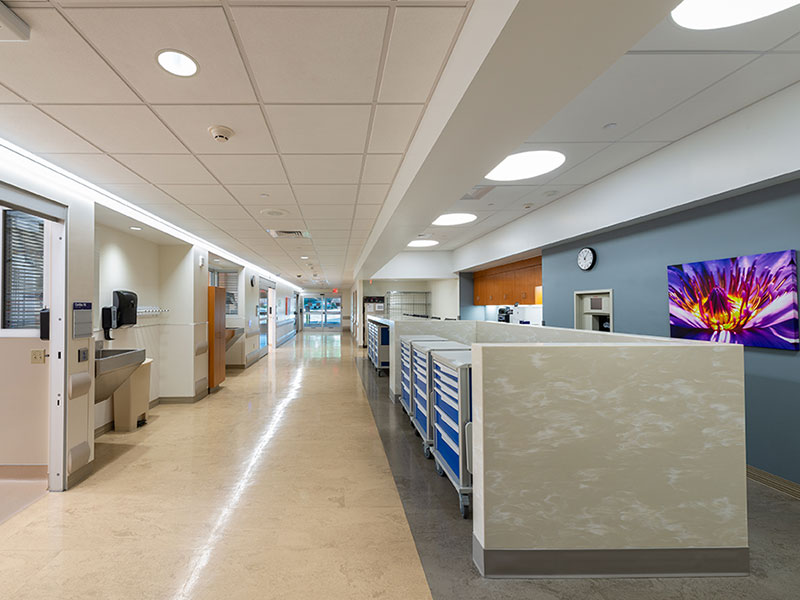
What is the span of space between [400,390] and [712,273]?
4.20m

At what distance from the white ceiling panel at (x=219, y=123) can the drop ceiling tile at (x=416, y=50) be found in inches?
34.7

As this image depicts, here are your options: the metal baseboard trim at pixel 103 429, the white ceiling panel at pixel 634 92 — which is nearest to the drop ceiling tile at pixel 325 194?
the white ceiling panel at pixel 634 92

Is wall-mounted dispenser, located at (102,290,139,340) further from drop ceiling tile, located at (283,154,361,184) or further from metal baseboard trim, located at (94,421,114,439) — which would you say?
drop ceiling tile, located at (283,154,361,184)

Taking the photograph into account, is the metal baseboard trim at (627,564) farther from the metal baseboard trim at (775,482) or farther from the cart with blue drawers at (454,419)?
the metal baseboard trim at (775,482)

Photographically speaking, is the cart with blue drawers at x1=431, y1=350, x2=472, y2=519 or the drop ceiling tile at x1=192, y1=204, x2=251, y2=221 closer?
the cart with blue drawers at x1=431, y1=350, x2=472, y2=519

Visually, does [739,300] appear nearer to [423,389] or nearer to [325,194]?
[423,389]

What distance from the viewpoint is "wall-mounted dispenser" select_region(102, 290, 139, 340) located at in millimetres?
4641

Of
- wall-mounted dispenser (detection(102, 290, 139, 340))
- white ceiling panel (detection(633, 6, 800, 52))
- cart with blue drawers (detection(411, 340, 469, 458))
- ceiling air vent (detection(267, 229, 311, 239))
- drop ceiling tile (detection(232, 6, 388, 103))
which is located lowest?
cart with blue drawers (detection(411, 340, 469, 458))

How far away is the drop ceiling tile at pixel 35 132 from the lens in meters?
2.38

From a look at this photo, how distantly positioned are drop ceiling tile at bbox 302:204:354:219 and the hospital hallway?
8.84ft

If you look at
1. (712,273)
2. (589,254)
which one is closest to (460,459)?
(712,273)

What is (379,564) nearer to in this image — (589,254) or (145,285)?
(589,254)

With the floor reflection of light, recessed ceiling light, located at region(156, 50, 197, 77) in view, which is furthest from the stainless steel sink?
recessed ceiling light, located at region(156, 50, 197, 77)

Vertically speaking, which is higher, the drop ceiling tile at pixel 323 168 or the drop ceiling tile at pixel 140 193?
the drop ceiling tile at pixel 323 168
